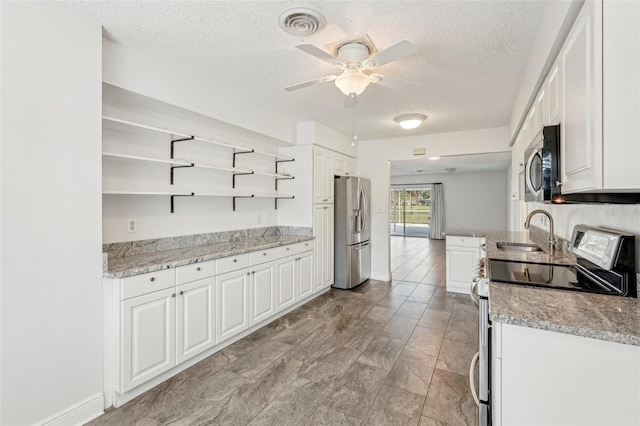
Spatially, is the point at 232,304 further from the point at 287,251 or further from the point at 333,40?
the point at 333,40

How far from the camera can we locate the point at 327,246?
438cm

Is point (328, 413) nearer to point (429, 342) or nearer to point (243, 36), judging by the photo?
point (429, 342)

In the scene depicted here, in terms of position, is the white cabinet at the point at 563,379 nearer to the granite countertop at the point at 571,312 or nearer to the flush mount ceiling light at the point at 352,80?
the granite countertop at the point at 571,312

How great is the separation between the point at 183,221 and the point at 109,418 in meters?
1.62

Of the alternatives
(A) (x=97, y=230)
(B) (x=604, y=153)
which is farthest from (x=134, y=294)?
(B) (x=604, y=153)

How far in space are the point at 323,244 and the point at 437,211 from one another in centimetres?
741

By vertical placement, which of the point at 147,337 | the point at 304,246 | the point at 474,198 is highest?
the point at 474,198

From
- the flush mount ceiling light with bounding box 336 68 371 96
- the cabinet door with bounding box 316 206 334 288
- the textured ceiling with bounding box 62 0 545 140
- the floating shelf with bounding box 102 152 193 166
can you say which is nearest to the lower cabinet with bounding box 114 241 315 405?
the floating shelf with bounding box 102 152 193 166

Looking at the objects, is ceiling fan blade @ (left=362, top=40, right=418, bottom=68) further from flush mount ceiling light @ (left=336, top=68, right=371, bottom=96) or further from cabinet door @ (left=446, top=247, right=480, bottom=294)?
cabinet door @ (left=446, top=247, right=480, bottom=294)

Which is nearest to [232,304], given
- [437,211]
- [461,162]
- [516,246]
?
[516,246]

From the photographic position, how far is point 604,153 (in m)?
1.00

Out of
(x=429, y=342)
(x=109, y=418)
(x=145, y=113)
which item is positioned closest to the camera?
(x=109, y=418)

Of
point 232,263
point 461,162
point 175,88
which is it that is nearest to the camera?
point 175,88

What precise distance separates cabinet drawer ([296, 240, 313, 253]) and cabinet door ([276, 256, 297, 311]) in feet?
0.54
